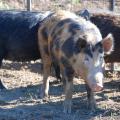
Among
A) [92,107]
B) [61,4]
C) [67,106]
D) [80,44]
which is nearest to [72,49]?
[80,44]

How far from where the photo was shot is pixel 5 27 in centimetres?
865

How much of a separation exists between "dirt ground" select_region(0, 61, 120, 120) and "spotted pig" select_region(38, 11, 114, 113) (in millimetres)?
218

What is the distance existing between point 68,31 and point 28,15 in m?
1.55

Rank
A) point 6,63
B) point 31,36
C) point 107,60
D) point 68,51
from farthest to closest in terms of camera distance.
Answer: point 6,63 < point 107,60 < point 31,36 < point 68,51

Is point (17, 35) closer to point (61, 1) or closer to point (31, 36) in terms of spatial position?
point (31, 36)

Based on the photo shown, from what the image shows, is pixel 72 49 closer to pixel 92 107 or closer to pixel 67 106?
pixel 67 106

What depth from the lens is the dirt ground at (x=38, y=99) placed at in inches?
280

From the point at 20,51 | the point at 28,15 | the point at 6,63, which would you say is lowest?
the point at 6,63

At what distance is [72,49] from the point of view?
22.8 ft

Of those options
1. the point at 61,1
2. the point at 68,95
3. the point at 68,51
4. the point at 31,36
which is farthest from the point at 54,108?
the point at 61,1

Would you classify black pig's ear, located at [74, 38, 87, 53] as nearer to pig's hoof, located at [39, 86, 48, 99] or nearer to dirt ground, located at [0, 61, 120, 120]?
dirt ground, located at [0, 61, 120, 120]

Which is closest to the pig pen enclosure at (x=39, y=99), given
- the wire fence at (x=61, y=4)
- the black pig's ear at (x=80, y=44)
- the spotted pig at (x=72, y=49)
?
the spotted pig at (x=72, y=49)

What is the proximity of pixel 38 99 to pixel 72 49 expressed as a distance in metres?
1.45

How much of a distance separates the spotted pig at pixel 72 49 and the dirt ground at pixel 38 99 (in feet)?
0.71
